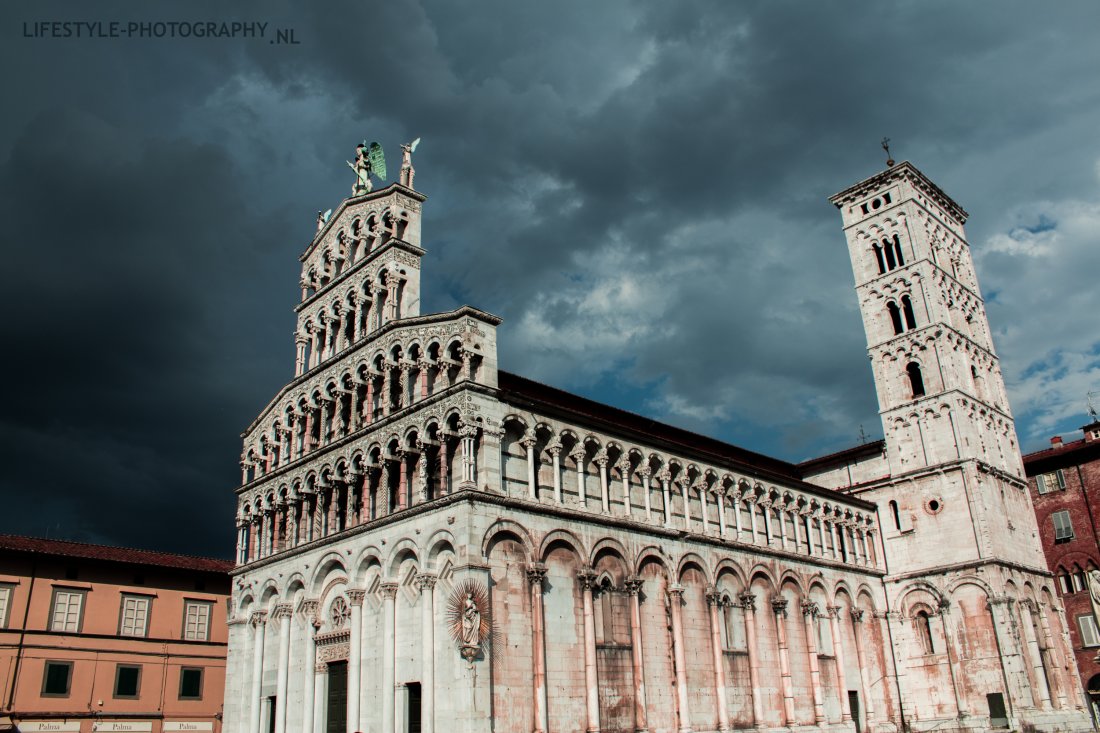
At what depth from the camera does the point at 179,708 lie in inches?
1603

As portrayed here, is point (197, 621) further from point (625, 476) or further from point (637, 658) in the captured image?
point (637, 658)

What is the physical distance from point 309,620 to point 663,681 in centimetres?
1350

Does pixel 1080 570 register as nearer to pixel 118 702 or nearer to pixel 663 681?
pixel 663 681

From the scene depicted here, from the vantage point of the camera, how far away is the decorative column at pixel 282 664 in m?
32.8

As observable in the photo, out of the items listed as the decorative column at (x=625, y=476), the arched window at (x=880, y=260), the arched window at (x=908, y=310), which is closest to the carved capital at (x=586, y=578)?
the decorative column at (x=625, y=476)

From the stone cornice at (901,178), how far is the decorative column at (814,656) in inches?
1047

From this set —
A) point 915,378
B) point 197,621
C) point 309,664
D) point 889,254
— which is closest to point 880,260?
point 889,254

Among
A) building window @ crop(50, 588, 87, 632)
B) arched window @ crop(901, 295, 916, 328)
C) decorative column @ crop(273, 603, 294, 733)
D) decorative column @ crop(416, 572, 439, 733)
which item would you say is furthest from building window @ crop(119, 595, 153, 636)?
arched window @ crop(901, 295, 916, 328)

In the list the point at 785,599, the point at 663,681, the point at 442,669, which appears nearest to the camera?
the point at 442,669

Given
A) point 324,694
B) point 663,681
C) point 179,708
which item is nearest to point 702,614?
point 663,681

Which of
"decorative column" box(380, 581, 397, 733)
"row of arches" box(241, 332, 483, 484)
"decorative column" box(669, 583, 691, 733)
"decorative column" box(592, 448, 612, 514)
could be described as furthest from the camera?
"decorative column" box(592, 448, 612, 514)

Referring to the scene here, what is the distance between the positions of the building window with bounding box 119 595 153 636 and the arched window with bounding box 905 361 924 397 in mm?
41869

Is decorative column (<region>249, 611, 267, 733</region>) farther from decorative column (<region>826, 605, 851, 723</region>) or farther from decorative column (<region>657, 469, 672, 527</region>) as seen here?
decorative column (<region>826, 605, 851, 723</region>)

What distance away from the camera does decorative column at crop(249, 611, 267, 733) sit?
113ft
